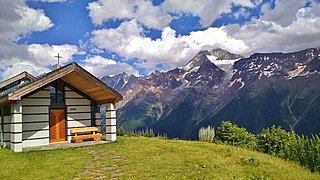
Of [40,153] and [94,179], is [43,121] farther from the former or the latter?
[94,179]

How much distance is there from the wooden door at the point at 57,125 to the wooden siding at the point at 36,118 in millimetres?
482

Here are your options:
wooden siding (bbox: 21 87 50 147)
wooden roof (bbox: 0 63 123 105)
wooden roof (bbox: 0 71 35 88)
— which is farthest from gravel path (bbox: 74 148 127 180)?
wooden roof (bbox: 0 71 35 88)

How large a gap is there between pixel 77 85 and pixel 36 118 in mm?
3286

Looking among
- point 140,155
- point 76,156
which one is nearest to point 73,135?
point 76,156

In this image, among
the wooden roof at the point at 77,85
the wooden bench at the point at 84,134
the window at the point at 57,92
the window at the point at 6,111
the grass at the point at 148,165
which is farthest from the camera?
the wooden bench at the point at 84,134

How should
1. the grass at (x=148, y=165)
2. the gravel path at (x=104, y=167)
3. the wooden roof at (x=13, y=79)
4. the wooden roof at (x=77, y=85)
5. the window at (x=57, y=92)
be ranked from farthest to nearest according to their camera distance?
the wooden roof at (x=13, y=79) → the window at (x=57, y=92) → the wooden roof at (x=77, y=85) → the gravel path at (x=104, y=167) → the grass at (x=148, y=165)

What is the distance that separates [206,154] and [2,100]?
11124mm

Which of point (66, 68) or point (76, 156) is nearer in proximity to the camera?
point (76, 156)

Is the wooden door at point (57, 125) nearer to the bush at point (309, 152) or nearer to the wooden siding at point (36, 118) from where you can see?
the wooden siding at point (36, 118)

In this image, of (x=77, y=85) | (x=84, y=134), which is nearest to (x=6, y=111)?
(x=77, y=85)

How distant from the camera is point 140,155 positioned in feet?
43.8

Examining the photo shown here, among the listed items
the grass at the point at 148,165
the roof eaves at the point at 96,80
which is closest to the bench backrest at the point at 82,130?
the roof eaves at the point at 96,80

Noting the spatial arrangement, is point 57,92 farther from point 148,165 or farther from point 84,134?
point 148,165

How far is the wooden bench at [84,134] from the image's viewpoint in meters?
19.2
